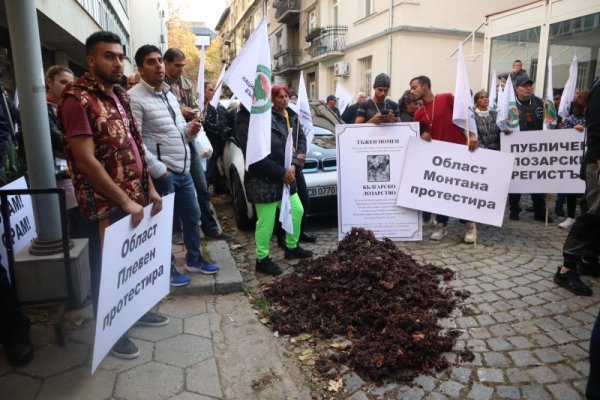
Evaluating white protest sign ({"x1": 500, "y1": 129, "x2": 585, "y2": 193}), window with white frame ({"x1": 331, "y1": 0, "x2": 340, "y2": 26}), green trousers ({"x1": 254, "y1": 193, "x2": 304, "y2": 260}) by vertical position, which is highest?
window with white frame ({"x1": 331, "y1": 0, "x2": 340, "y2": 26})

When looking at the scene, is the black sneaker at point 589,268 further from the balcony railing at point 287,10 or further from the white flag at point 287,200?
the balcony railing at point 287,10

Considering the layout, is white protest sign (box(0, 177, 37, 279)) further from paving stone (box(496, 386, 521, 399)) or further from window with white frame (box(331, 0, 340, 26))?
window with white frame (box(331, 0, 340, 26))

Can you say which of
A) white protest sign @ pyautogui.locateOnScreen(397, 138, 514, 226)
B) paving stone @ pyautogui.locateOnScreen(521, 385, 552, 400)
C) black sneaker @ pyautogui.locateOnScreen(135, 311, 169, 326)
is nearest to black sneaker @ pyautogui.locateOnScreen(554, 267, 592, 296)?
white protest sign @ pyautogui.locateOnScreen(397, 138, 514, 226)

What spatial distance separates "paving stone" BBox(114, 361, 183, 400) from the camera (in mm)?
2514

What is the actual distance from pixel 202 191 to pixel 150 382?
8.88 feet

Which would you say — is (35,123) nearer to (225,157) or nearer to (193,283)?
(193,283)

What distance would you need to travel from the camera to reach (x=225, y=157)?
6793 mm

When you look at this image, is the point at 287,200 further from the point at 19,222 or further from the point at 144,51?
the point at 19,222

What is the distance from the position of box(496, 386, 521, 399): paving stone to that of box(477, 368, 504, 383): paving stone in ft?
0.20

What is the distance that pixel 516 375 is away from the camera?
8.71 ft

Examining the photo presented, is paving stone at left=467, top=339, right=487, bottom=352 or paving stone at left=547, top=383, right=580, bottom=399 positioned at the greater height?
paving stone at left=467, top=339, right=487, bottom=352

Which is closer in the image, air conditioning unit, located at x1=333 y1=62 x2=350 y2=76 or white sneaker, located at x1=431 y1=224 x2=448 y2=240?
white sneaker, located at x1=431 y1=224 x2=448 y2=240

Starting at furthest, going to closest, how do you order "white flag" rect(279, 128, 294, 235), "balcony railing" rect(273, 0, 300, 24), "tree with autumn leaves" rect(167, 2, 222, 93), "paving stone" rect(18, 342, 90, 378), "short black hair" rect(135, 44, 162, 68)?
"tree with autumn leaves" rect(167, 2, 222, 93)
"balcony railing" rect(273, 0, 300, 24)
"white flag" rect(279, 128, 294, 235)
"short black hair" rect(135, 44, 162, 68)
"paving stone" rect(18, 342, 90, 378)

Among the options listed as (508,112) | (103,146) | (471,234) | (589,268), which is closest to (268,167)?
(103,146)
